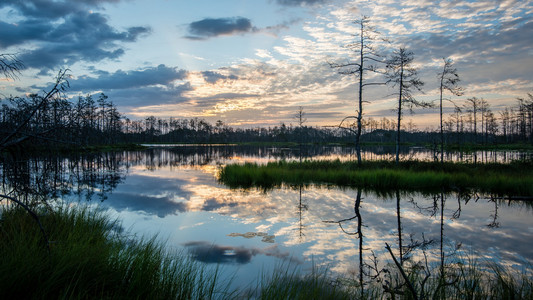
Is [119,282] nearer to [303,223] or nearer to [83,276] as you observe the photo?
[83,276]

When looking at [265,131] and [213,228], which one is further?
[265,131]

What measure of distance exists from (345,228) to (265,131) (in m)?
175

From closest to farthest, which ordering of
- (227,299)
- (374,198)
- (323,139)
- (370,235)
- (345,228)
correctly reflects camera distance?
(227,299) → (370,235) → (345,228) → (374,198) → (323,139)

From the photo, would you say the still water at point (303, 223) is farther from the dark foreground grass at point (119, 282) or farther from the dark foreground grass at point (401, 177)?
the dark foreground grass at point (401, 177)

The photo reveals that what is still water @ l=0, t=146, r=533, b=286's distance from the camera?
6.62 metres

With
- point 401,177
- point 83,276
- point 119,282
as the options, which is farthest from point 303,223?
point 401,177

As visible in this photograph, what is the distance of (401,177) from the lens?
17.4 metres

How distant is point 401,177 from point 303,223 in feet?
33.6

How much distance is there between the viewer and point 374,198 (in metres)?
14.4

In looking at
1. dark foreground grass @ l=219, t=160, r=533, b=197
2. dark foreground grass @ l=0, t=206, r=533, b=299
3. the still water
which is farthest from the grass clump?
dark foreground grass @ l=219, t=160, r=533, b=197

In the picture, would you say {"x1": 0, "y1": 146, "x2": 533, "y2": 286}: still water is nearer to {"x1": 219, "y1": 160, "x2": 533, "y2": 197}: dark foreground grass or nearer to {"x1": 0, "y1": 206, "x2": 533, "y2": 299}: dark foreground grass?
{"x1": 0, "y1": 206, "x2": 533, "y2": 299}: dark foreground grass

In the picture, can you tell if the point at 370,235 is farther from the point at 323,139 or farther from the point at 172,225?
the point at 323,139

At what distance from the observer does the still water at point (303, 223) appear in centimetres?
662

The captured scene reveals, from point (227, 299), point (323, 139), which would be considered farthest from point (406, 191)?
point (323, 139)
